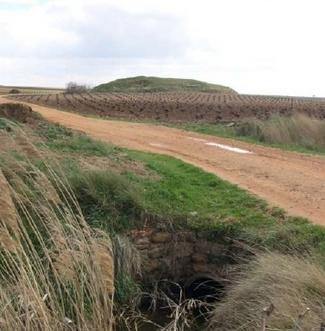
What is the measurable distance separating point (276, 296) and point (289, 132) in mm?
13818

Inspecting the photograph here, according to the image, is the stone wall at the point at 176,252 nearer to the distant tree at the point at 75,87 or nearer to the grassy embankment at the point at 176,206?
the grassy embankment at the point at 176,206

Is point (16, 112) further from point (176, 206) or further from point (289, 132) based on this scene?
point (289, 132)

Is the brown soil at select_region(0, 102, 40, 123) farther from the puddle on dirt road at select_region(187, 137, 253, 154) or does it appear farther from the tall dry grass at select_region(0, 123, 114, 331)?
the tall dry grass at select_region(0, 123, 114, 331)

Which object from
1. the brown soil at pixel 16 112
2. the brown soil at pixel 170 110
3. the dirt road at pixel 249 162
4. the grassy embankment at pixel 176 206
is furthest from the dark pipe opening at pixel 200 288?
the brown soil at pixel 170 110

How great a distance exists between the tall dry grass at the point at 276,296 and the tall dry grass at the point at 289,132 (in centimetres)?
1179

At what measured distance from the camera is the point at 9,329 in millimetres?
4668

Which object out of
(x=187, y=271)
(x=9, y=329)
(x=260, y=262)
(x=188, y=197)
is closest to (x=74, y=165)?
(x=188, y=197)

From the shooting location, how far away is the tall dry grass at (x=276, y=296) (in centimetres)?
546

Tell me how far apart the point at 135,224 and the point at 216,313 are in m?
2.79

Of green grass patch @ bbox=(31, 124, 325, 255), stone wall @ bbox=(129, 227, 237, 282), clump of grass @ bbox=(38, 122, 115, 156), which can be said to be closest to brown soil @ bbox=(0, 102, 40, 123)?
clump of grass @ bbox=(38, 122, 115, 156)

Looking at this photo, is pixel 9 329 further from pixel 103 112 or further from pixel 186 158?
pixel 103 112

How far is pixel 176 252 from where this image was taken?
9.15m

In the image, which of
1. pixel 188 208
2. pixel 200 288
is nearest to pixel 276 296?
pixel 200 288

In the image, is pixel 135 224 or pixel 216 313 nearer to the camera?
pixel 216 313
